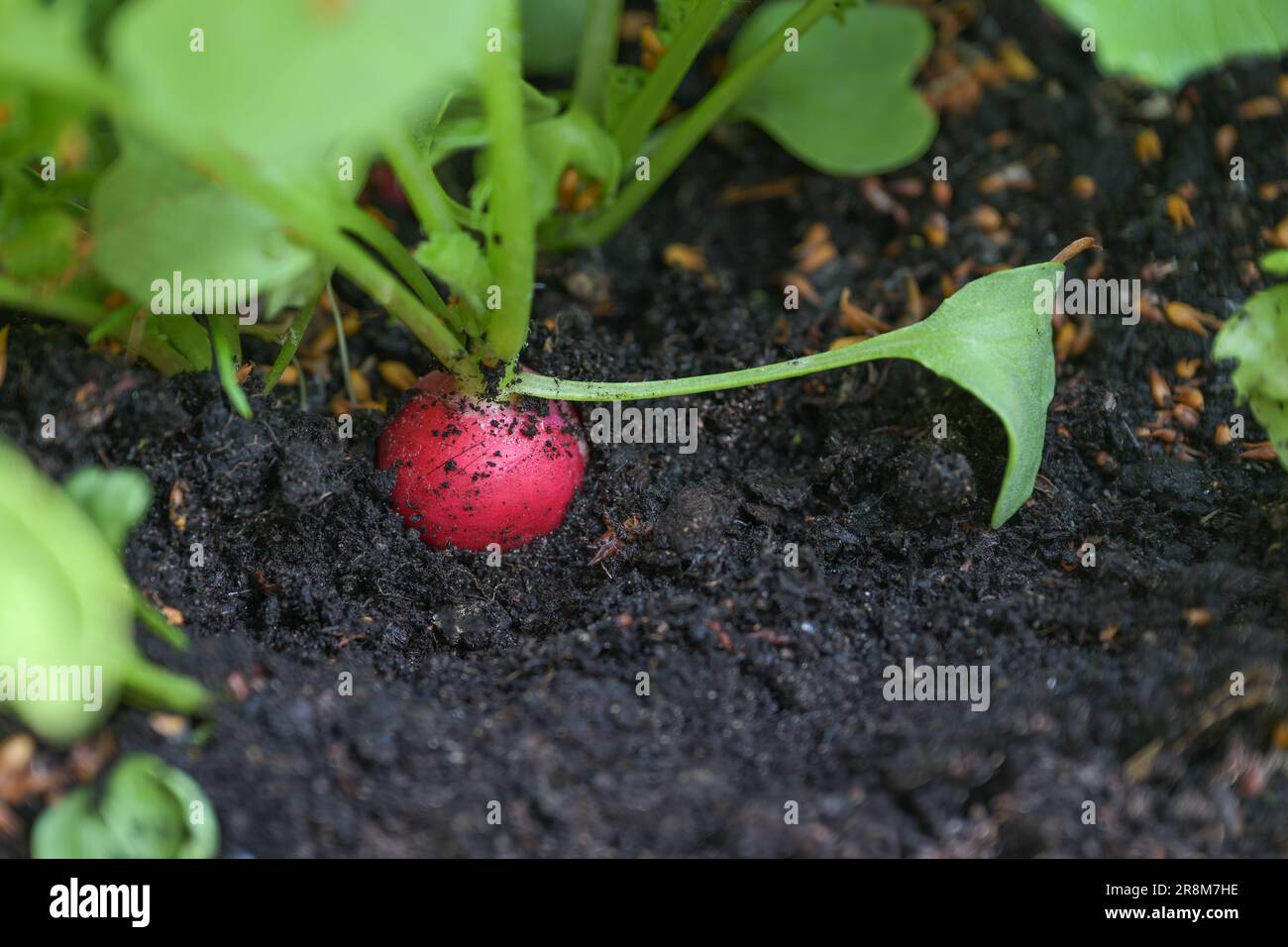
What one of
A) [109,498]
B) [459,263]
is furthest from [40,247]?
[459,263]

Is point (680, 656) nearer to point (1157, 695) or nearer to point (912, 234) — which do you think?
point (1157, 695)

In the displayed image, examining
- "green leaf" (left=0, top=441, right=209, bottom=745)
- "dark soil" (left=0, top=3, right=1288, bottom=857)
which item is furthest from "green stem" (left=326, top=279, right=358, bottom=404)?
"green leaf" (left=0, top=441, right=209, bottom=745)

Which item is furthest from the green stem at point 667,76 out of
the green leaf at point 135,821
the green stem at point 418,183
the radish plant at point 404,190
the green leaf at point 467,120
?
the green leaf at point 135,821

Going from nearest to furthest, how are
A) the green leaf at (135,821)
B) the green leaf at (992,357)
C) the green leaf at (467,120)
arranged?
1. the green leaf at (135,821)
2. the green leaf at (992,357)
3. the green leaf at (467,120)

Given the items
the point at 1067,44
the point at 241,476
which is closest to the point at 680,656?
the point at 241,476

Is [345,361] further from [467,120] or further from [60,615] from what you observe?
[60,615]

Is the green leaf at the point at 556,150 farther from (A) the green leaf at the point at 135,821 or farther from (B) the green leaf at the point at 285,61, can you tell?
(A) the green leaf at the point at 135,821
